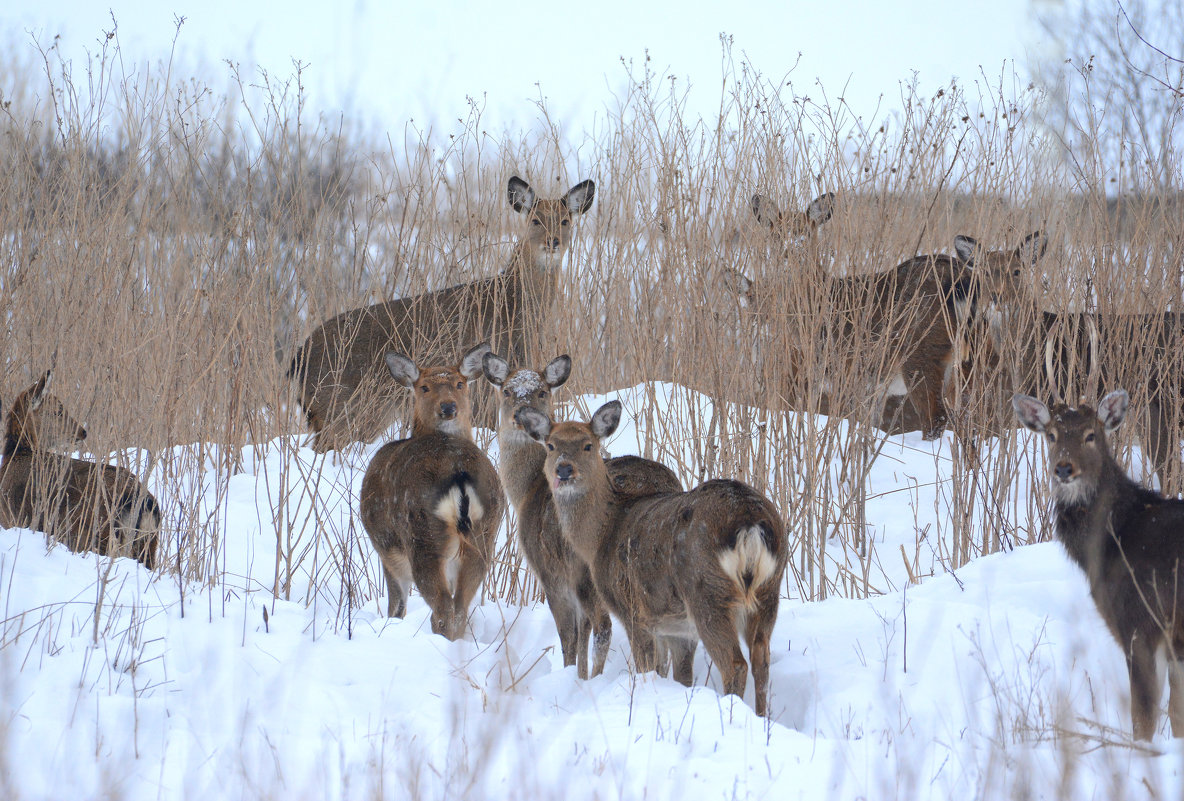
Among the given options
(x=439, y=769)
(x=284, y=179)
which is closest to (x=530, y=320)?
(x=284, y=179)

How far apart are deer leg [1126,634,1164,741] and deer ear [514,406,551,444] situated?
8.25ft

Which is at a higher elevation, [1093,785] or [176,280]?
[176,280]

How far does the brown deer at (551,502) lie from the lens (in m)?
5.12

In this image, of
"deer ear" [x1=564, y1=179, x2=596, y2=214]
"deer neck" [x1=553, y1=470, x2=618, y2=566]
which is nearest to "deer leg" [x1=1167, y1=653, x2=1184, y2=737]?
"deer neck" [x1=553, y1=470, x2=618, y2=566]

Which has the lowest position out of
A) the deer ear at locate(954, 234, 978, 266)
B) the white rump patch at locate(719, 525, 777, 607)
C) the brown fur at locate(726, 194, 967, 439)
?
the white rump patch at locate(719, 525, 777, 607)

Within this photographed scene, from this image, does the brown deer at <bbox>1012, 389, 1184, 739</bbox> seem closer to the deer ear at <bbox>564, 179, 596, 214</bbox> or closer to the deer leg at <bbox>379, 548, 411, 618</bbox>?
the deer leg at <bbox>379, 548, 411, 618</bbox>

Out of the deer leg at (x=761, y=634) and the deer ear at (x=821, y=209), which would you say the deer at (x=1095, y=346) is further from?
the deer leg at (x=761, y=634)

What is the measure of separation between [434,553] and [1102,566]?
2.71m

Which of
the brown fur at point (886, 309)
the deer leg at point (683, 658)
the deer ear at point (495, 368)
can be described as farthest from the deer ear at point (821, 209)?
the deer leg at point (683, 658)

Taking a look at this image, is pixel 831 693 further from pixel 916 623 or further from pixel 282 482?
pixel 282 482

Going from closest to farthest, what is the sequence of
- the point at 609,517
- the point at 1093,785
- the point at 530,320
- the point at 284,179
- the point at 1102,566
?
1. the point at 1093,785
2. the point at 1102,566
3. the point at 609,517
4. the point at 284,179
5. the point at 530,320

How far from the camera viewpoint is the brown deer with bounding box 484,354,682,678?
201 inches

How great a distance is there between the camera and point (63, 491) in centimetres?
594

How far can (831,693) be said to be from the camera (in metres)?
4.35
